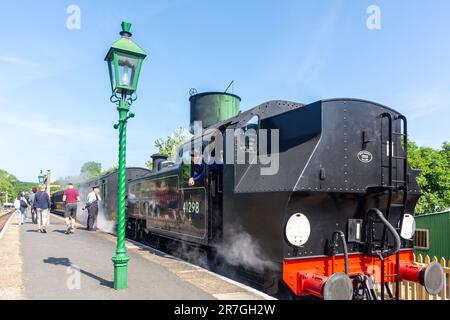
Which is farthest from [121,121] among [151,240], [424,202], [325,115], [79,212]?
[424,202]

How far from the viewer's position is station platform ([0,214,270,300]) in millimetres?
5050

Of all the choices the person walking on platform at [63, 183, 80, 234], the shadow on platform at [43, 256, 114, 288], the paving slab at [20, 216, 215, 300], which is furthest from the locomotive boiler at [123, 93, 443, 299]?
the person walking on platform at [63, 183, 80, 234]

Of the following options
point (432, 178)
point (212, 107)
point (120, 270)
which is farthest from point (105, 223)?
point (432, 178)

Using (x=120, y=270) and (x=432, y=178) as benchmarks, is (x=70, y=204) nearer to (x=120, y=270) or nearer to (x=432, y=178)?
(x=120, y=270)

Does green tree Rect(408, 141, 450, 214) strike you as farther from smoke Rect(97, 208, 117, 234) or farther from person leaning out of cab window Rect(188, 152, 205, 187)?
person leaning out of cab window Rect(188, 152, 205, 187)

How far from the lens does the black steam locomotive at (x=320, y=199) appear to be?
15.7 ft

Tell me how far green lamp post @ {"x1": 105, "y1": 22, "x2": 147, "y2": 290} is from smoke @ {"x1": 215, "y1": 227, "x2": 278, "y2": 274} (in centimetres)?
160

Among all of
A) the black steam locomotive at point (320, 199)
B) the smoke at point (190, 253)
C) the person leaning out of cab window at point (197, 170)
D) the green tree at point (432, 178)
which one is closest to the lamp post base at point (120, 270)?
the black steam locomotive at point (320, 199)

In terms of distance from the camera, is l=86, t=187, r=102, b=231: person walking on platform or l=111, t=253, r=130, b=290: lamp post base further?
l=86, t=187, r=102, b=231: person walking on platform

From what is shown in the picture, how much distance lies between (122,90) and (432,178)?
124 ft

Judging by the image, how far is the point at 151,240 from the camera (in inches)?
484

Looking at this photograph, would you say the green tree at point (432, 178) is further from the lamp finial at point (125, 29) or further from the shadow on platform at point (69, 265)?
the lamp finial at point (125, 29)

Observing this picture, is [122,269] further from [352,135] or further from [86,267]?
[352,135]

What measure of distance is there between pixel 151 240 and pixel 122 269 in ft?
23.3
